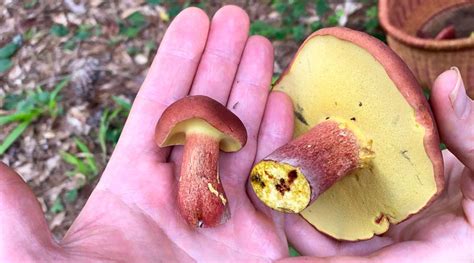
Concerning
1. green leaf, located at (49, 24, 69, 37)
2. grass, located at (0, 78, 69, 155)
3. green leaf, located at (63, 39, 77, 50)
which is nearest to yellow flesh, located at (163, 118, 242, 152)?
grass, located at (0, 78, 69, 155)

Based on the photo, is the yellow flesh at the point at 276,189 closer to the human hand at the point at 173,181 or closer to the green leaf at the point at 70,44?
the human hand at the point at 173,181

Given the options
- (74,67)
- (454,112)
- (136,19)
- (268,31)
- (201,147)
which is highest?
(454,112)

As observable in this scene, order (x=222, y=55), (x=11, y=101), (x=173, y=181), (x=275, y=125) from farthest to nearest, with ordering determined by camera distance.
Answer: (x=11, y=101) → (x=222, y=55) → (x=275, y=125) → (x=173, y=181)

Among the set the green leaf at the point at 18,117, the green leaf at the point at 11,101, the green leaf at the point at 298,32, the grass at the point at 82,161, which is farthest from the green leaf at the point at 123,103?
the green leaf at the point at 298,32

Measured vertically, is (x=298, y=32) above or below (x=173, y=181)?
below

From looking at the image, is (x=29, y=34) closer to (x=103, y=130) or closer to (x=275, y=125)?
(x=103, y=130)

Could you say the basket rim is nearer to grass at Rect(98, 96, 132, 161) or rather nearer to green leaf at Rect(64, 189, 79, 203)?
grass at Rect(98, 96, 132, 161)

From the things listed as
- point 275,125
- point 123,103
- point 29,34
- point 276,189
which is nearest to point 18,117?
point 123,103
